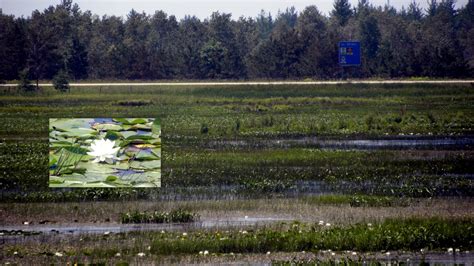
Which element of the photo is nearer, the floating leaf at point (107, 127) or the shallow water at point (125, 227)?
the shallow water at point (125, 227)

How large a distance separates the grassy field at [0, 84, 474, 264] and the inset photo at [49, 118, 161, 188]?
525 millimetres

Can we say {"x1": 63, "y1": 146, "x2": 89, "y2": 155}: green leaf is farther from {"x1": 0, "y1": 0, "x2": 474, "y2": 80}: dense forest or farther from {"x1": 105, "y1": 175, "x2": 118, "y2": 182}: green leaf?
{"x1": 0, "y1": 0, "x2": 474, "y2": 80}: dense forest

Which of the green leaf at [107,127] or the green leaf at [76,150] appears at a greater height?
the green leaf at [107,127]

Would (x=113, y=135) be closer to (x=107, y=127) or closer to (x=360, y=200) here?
(x=107, y=127)

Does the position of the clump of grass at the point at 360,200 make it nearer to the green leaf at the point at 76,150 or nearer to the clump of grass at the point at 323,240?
the clump of grass at the point at 323,240

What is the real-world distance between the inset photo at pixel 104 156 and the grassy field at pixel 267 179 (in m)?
0.52

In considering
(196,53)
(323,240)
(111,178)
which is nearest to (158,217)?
(111,178)

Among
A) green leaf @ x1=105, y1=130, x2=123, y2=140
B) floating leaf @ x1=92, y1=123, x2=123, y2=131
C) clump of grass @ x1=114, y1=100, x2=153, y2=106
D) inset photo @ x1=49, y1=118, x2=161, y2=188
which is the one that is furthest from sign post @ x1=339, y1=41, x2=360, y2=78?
green leaf @ x1=105, y1=130, x2=123, y2=140

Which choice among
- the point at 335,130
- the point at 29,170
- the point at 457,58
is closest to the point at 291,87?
the point at 335,130

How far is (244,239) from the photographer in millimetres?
22000

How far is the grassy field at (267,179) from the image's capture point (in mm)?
22156

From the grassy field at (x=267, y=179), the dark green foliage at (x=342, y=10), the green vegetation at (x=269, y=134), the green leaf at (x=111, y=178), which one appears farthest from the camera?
the dark green foliage at (x=342, y=10)

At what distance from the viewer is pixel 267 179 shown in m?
32.3

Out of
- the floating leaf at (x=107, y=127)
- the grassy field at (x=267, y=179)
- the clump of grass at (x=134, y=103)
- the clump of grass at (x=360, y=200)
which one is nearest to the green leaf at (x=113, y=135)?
the floating leaf at (x=107, y=127)
